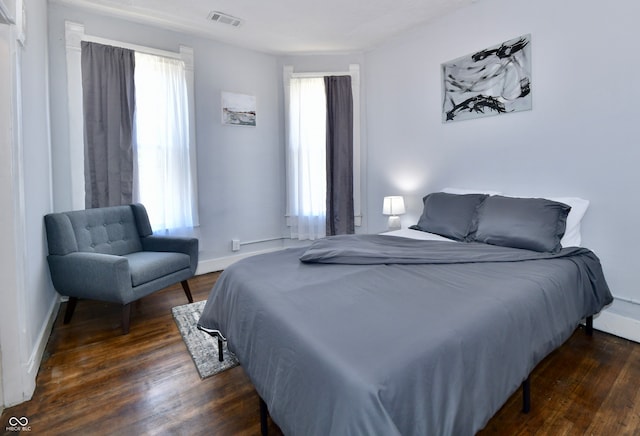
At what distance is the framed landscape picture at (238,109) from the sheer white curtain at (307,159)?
1.63ft

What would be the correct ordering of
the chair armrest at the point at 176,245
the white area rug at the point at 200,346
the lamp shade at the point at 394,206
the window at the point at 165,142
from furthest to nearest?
the lamp shade at the point at 394,206 < the window at the point at 165,142 < the chair armrest at the point at 176,245 < the white area rug at the point at 200,346

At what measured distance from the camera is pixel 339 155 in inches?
165

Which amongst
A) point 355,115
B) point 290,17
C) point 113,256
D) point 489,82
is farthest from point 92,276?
point 489,82

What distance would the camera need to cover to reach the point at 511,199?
248cm

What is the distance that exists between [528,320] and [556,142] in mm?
1722

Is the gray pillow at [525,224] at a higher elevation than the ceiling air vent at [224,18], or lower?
lower

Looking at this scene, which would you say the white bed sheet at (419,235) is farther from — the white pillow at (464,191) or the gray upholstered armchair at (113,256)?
the gray upholstered armchair at (113,256)

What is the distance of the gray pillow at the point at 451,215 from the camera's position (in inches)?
105

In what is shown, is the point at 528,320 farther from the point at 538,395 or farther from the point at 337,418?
the point at 337,418

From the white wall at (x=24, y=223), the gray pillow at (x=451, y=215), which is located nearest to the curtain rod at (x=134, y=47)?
the white wall at (x=24, y=223)

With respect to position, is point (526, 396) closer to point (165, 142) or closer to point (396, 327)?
point (396, 327)

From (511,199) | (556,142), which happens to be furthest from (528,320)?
(556,142)

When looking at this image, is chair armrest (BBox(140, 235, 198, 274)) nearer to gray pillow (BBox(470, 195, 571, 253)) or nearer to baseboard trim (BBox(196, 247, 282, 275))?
baseboard trim (BBox(196, 247, 282, 275))

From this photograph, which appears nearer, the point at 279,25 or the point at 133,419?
the point at 133,419
